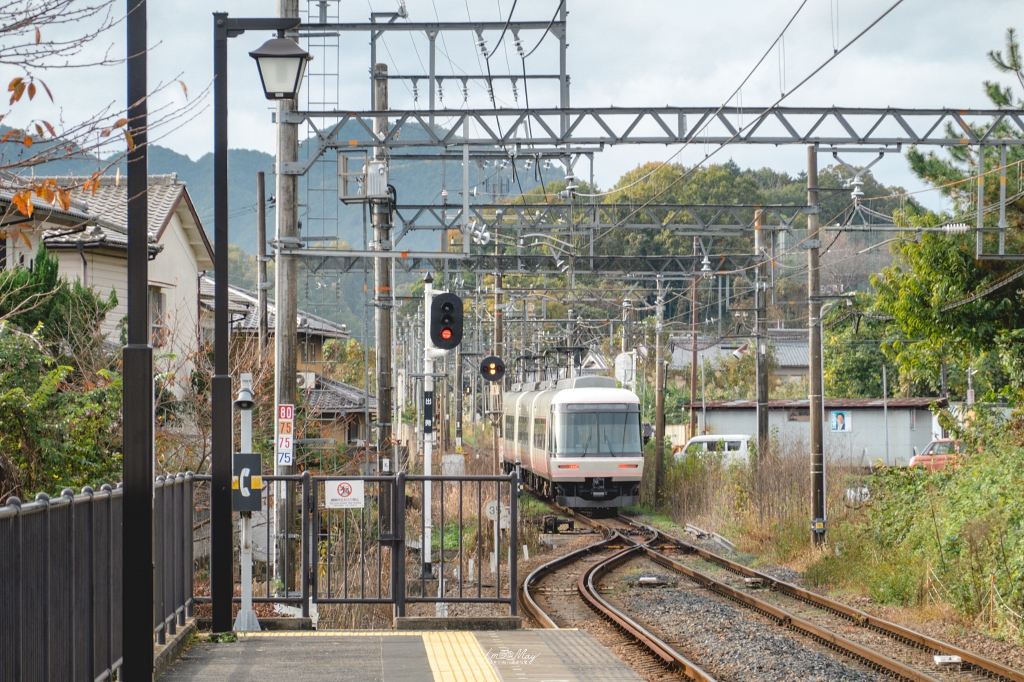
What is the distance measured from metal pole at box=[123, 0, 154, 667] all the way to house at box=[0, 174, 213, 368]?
42.3ft

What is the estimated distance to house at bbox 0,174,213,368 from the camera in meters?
21.5

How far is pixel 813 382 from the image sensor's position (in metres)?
19.3

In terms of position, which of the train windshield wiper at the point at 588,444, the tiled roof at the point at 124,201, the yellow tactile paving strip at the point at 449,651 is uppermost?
the tiled roof at the point at 124,201

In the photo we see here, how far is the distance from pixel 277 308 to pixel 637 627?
6.11 m

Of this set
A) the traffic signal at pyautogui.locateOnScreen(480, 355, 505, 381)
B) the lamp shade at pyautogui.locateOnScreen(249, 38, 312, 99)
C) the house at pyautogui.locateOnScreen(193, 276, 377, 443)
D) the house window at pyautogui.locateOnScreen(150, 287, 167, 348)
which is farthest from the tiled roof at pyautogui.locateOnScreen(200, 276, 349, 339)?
the lamp shade at pyautogui.locateOnScreen(249, 38, 312, 99)

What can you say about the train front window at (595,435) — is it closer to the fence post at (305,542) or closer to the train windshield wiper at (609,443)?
the train windshield wiper at (609,443)

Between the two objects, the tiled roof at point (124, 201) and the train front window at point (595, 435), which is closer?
the tiled roof at point (124, 201)

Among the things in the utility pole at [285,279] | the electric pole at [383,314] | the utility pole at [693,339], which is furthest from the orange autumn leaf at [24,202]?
the utility pole at [693,339]

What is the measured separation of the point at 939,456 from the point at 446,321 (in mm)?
19343

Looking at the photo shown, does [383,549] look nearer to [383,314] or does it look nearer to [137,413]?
[383,314]

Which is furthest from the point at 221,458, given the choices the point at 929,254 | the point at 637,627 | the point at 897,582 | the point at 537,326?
A: the point at 537,326

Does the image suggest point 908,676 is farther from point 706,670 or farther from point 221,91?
point 221,91

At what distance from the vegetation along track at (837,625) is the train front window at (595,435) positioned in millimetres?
6825

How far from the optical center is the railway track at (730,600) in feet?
36.9
